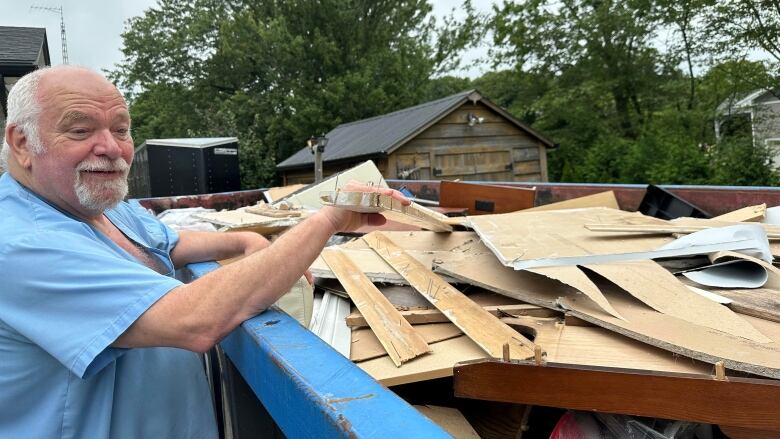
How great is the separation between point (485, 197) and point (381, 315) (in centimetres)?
259

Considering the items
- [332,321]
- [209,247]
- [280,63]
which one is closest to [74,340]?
[332,321]

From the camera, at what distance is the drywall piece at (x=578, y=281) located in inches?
61.3

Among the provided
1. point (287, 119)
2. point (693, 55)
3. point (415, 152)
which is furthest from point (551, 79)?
point (287, 119)

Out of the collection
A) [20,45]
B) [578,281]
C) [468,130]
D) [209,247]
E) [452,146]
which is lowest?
[578,281]

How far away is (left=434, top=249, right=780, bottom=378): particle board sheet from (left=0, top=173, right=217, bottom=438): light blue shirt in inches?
43.1

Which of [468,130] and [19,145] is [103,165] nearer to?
[19,145]

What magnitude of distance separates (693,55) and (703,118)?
172cm

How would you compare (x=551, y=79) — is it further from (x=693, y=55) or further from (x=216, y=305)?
(x=216, y=305)

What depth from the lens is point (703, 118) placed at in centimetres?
1452

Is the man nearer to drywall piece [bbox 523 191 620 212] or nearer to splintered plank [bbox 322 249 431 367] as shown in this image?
splintered plank [bbox 322 249 431 367]

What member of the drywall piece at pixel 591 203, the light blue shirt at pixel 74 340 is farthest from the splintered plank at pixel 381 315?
the drywall piece at pixel 591 203

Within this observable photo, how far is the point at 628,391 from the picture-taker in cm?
117

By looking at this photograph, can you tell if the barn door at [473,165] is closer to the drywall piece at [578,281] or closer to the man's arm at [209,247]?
the man's arm at [209,247]

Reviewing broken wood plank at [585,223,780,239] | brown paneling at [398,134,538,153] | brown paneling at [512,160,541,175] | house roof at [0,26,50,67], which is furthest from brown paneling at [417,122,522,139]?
broken wood plank at [585,223,780,239]
